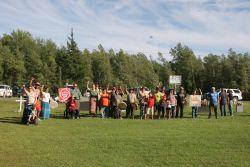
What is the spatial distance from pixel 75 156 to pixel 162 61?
88.0 meters

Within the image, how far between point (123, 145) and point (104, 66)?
71.5 meters

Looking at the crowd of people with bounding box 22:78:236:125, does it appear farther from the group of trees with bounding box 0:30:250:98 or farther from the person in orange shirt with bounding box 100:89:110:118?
the group of trees with bounding box 0:30:250:98

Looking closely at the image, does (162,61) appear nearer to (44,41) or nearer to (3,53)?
(44,41)

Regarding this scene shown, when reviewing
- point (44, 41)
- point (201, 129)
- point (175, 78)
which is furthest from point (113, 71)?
point (201, 129)

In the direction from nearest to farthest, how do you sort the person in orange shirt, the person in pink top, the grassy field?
the grassy field < the person in orange shirt < the person in pink top

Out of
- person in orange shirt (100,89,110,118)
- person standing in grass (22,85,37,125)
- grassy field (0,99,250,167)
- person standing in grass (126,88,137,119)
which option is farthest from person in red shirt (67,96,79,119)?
grassy field (0,99,250,167)

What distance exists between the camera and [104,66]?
8400cm

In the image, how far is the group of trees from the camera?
220 ft

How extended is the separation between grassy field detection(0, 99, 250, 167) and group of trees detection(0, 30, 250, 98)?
152 feet

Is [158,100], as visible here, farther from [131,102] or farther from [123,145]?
[123,145]

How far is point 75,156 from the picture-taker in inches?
441

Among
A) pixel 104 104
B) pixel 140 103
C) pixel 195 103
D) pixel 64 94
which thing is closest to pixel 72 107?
pixel 64 94

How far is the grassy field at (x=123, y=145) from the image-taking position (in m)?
10.7

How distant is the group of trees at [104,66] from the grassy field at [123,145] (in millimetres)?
46238
